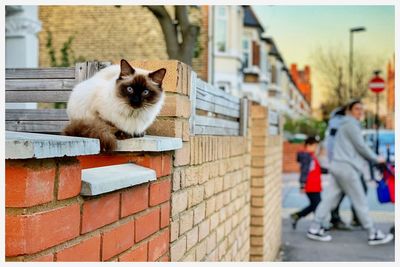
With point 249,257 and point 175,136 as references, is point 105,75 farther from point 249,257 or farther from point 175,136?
point 249,257

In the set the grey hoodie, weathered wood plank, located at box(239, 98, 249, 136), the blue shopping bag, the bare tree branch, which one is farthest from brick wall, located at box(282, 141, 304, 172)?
weathered wood plank, located at box(239, 98, 249, 136)

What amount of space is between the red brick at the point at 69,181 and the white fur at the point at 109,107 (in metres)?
0.88

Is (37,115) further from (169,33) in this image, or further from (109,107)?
(169,33)

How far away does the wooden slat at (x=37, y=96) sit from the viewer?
13.4 feet

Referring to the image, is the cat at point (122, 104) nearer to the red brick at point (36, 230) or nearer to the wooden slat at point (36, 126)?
the red brick at point (36, 230)

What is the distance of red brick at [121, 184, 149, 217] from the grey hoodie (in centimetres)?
645

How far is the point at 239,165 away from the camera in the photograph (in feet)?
18.0

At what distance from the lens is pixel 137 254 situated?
104 inches

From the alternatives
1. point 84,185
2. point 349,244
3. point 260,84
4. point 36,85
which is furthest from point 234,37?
point 84,185

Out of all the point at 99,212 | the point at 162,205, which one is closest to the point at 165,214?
the point at 162,205

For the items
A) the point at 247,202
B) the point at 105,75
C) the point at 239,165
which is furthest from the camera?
the point at 247,202

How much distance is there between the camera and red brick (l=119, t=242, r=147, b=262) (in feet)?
8.28

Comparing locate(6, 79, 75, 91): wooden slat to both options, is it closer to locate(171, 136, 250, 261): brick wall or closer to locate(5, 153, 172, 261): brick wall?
locate(171, 136, 250, 261): brick wall
